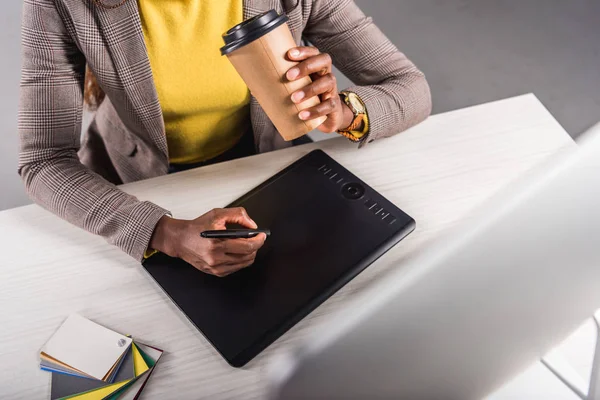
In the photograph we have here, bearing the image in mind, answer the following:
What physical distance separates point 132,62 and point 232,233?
38 cm

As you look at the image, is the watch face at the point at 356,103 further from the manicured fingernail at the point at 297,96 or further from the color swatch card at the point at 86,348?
the color swatch card at the point at 86,348

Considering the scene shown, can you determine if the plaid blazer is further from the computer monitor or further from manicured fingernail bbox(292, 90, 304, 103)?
the computer monitor

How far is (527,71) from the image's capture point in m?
2.17

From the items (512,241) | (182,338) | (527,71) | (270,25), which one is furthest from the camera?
(527,71)

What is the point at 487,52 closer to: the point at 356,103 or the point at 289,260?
the point at 356,103

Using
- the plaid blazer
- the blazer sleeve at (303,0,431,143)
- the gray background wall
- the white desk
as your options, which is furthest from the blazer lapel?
the gray background wall

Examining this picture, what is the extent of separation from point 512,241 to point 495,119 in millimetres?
865

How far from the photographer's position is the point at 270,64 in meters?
0.69

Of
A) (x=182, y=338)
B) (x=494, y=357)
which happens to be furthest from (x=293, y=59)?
(x=494, y=357)

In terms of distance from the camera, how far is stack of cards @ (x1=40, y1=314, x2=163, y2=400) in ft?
2.31

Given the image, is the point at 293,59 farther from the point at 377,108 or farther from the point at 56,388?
the point at 56,388

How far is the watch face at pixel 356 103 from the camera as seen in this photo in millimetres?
964

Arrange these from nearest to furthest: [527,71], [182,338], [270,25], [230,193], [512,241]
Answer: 1. [512,241]
2. [270,25]
3. [182,338]
4. [230,193]
5. [527,71]

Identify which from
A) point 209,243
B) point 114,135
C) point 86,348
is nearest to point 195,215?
point 209,243
